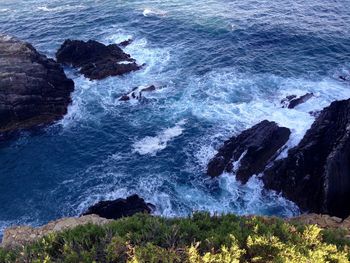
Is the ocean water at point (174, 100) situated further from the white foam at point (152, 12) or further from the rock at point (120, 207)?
the rock at point (120, 207)

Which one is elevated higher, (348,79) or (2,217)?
(348,79)

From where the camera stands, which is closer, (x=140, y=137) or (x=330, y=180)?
(x=330, y=180)

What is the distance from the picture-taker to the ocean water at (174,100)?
148 feet

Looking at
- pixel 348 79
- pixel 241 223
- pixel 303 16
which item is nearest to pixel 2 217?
pixel 241 223

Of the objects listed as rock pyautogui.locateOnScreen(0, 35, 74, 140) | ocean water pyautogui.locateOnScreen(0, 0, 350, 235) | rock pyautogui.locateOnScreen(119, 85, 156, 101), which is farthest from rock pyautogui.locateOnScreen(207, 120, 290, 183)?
rock pyautogui.locateOnScreen(0, 35, 74, 140)

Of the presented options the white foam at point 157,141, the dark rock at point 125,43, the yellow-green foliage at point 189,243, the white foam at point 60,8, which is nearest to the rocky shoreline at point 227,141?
the dark rock at point 125,43

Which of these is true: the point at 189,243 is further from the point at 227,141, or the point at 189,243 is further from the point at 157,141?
the point at 157,141

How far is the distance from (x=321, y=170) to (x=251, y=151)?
7700 mm

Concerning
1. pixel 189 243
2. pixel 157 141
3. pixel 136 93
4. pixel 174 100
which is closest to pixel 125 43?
pixel 136 93

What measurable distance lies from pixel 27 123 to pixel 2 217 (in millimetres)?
14901

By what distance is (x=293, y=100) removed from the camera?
5500 centimetres

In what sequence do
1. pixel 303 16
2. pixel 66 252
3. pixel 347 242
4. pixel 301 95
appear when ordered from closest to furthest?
1. pixel 66 252
2. pixel 347 242
3. pixel 301 95
4. pixel 303 16

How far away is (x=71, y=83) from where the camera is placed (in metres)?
61.5

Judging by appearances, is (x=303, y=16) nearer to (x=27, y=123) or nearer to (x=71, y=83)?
(x=71, y=83)
